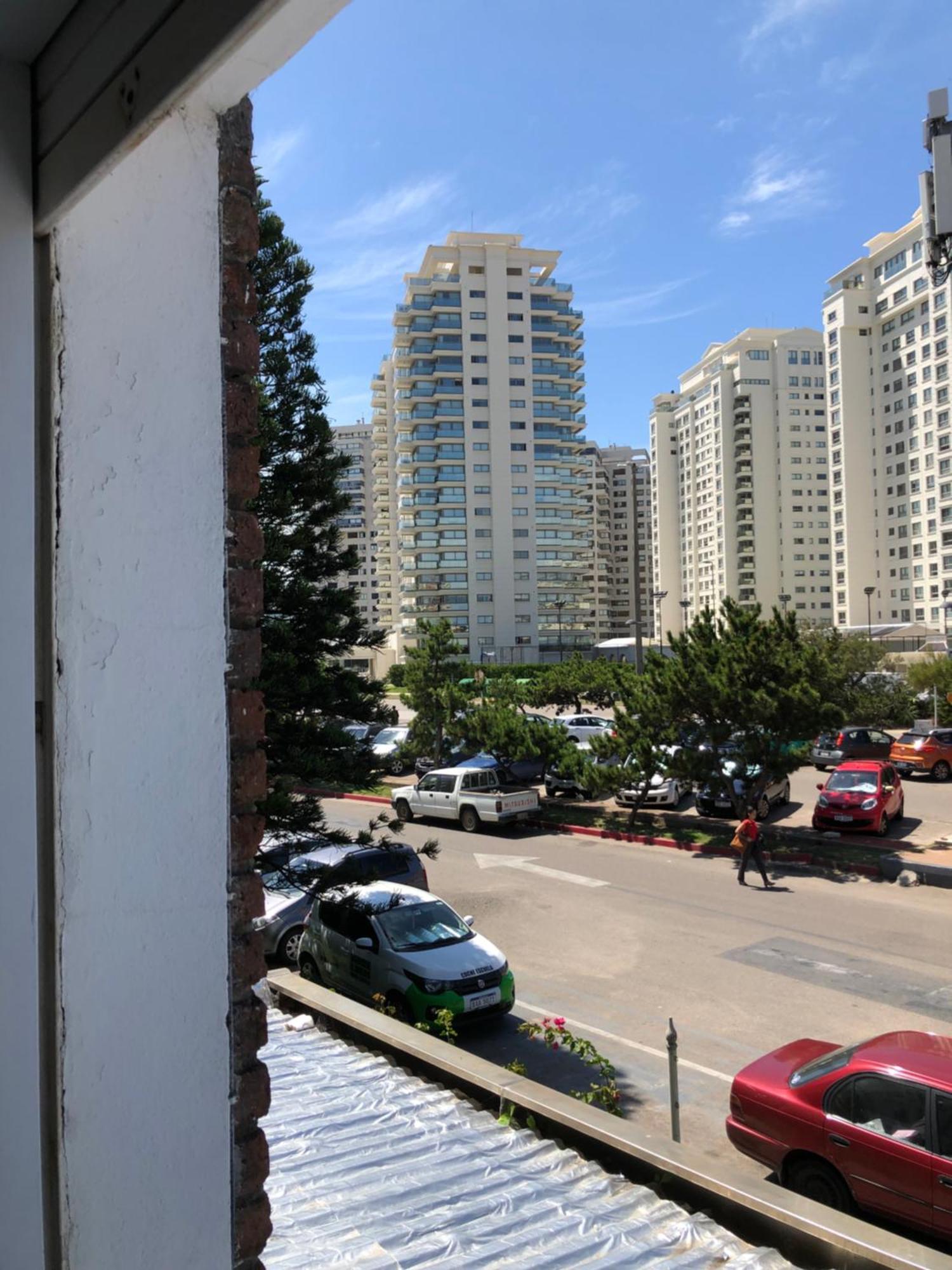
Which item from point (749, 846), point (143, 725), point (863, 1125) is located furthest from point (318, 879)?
point (143, 725)

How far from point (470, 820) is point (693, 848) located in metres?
5.47

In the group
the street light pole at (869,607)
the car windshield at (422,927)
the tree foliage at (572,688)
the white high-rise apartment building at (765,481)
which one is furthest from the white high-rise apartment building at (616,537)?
the car windshield at (422,927)

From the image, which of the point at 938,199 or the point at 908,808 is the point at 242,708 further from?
the point at 908,808

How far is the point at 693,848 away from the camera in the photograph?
67.8 feet

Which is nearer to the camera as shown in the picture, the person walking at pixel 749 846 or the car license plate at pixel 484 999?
the car license plate at pixel 484 999

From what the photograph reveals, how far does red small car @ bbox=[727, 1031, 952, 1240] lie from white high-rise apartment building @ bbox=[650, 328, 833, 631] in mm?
106616

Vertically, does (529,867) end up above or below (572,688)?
below

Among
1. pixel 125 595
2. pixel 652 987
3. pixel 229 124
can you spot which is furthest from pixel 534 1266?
pixel 652 987

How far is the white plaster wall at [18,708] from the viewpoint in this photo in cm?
157

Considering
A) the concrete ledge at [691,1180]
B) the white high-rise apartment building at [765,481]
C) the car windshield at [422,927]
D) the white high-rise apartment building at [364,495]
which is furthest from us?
the white high-rise apartment building at [364,495]

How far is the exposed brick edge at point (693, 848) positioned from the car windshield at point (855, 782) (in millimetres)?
2525

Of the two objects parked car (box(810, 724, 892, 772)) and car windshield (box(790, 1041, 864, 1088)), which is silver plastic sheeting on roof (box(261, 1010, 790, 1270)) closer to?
car windshield (box(790, 1041, 864, 1088))

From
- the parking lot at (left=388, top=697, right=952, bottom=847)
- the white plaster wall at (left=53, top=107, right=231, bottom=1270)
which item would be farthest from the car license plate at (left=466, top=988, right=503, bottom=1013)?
the parking lot at (left=388, top=697, right=952, bottom=847)

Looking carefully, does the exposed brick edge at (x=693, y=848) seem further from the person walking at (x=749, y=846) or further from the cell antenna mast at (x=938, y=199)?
the cell antenna mast at (x=938, y=199)
